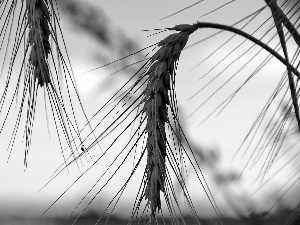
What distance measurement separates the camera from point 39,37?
2.68 ft

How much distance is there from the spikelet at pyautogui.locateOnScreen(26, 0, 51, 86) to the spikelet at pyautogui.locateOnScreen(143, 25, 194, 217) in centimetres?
17

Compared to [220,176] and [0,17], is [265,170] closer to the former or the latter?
[0,17]

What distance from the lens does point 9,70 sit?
0.87 meters

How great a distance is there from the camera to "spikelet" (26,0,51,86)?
81 cm

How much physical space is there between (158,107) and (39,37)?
0.73 feet

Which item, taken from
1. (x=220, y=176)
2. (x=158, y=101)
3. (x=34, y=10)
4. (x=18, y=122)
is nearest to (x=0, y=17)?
(x=34, y=10)

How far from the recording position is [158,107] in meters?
0.75

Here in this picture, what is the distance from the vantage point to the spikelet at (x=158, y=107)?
717 millimetres

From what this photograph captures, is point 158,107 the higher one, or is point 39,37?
point 39,37

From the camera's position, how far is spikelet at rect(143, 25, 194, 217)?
717 mm

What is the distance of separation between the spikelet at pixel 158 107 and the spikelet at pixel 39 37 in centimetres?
17

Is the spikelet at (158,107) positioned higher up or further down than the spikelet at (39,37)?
further down

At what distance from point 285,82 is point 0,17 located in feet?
1.55

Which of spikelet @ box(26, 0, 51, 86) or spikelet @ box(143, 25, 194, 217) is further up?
spikelet @ box(26, 0, 51, 86)
